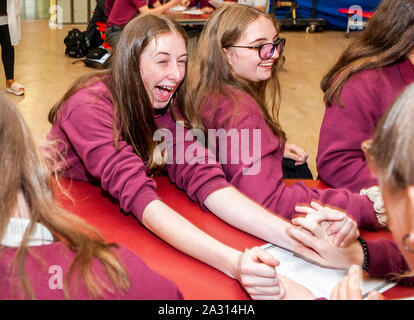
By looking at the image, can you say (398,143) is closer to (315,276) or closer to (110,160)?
(315,276)

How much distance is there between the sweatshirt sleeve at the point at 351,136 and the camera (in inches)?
68.4

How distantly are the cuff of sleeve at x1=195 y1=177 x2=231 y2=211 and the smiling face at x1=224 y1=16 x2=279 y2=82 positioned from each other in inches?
25.9

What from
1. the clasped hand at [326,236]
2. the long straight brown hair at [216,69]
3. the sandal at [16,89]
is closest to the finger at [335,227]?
the clasped hand at [326,236]

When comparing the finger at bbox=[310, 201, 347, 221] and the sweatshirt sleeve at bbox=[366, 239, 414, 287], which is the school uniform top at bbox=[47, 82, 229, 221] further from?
the sweatshirt sleeve at bbox=[366, 239, 414, 287]

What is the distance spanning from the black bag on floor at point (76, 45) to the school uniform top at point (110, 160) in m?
4.15

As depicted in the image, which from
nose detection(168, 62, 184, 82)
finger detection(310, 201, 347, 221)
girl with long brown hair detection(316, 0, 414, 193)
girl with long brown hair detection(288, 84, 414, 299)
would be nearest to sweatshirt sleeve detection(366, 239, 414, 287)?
A: finger detection(310, 201, 347, 221)

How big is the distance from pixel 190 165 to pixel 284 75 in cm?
413

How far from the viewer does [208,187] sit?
1553mm

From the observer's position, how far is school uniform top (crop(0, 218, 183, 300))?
844mm

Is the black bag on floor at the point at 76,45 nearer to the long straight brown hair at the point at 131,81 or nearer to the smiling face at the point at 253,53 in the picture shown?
the smiling face at the point at 253,53

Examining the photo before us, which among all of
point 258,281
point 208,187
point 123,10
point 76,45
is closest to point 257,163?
point 208,187

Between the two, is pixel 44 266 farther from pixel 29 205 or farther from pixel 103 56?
pixel 103 56

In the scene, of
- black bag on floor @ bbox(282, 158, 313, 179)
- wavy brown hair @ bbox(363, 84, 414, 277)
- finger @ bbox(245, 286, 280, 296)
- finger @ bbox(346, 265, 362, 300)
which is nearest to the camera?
wavy brown hair @ bbox(363, 84, 414, 277)
